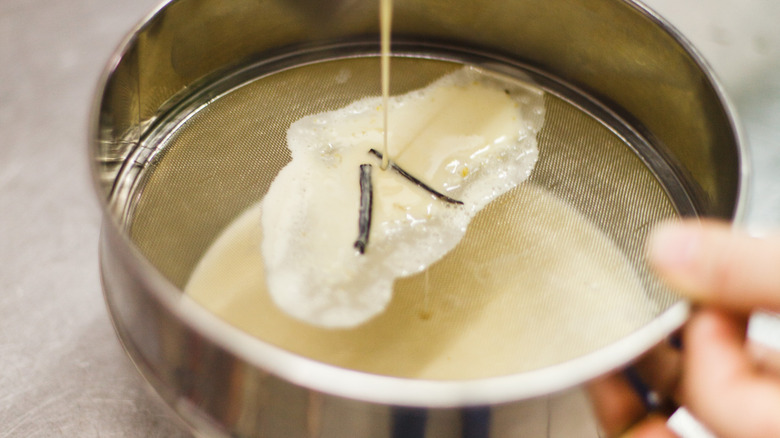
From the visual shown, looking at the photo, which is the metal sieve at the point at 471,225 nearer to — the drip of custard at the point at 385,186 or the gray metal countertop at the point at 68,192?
the drip of custard at the point at 385,186

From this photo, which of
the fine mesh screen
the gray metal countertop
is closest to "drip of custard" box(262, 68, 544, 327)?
the fine mesh screen

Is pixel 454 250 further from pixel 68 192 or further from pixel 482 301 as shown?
pixel 68 192

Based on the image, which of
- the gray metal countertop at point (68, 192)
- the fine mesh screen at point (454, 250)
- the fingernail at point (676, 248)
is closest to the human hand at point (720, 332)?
the fingernail at point (676, 248)

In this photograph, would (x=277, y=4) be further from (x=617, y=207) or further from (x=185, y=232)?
(x=617, y=207)

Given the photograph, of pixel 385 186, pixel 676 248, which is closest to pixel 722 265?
pixel 676 248

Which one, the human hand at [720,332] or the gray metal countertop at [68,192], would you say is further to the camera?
the gray metal countertop at [68,192]

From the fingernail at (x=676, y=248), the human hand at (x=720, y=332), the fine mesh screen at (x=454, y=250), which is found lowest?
the human hand at (x=720, y=332)

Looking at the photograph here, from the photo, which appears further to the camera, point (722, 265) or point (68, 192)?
point (68, 192)

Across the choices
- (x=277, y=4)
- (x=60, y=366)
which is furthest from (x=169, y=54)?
(x=60, y=366)
